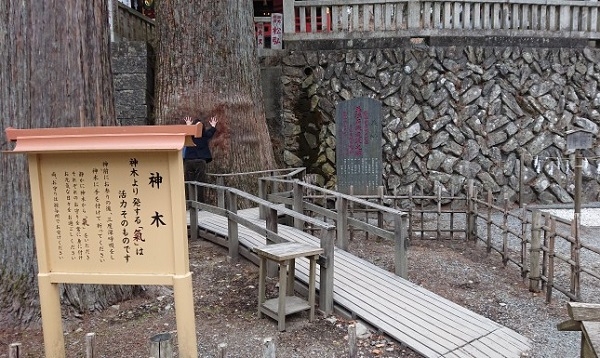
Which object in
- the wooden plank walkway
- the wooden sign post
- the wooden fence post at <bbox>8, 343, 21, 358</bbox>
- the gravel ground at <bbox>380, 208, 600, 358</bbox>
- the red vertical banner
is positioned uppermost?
the red vertical banner

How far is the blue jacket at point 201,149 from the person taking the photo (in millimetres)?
7824

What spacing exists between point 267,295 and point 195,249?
1.81 meters

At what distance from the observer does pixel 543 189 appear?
1093 cm

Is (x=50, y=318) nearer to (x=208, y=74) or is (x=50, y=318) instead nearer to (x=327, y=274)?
(x=327, y=274)

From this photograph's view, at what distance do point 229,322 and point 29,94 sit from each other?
2.63m

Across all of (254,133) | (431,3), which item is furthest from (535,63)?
(254,133)

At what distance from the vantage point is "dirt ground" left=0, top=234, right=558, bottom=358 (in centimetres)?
399

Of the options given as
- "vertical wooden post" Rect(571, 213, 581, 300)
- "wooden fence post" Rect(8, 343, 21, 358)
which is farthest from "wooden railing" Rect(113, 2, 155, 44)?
"vertical wooden post" Rect(571, 213, 581, 300)

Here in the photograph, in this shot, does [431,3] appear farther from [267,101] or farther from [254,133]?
[254,133]

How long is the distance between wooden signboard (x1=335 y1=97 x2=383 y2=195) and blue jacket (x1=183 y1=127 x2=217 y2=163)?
9.36 feet

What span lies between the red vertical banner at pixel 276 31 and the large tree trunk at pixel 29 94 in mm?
7028

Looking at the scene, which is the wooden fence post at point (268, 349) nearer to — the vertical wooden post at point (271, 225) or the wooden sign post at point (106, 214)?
the wooden sign post at point (106, 214)

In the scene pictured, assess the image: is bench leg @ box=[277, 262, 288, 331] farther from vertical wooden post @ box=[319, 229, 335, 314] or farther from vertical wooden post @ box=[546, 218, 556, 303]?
vertical wooden post @ box=[546, 218, 556, 303]

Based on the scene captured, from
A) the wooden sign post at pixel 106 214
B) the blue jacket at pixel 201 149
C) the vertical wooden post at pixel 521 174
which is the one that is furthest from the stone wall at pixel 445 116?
the wooden sign post at pixel 106 214
